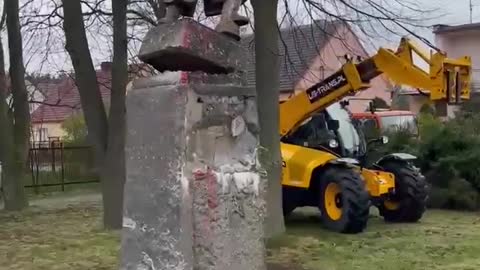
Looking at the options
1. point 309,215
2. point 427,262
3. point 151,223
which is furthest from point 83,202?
point 151,223

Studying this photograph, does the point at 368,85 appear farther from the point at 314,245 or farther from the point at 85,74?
the point at 85,74

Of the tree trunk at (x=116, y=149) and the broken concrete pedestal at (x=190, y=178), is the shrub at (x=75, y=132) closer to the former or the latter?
the tree trunk at (x=116, y=149)

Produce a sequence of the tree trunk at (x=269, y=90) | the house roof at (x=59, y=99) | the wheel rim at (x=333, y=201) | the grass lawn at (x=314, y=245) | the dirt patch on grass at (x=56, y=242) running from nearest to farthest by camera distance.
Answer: the grass lawn at (x=314, y=245) → the dirt patch on grass at (x=56, y=242) → the tree trunk at (x=269, y=90) → the wheel rim at (x=333, y=201) → the house roof at (x=59, y=99)

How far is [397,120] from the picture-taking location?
24484 millimetres

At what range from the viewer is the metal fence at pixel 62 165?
23969mm

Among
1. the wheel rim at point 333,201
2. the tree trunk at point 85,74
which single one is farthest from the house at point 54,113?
the wheel rim at point 333,201

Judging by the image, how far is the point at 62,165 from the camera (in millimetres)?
24016

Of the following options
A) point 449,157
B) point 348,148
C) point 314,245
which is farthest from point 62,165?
point 314,245

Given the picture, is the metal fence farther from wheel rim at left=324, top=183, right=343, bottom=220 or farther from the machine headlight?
wheel rim at left=324, top=183, right=343, bottom=220

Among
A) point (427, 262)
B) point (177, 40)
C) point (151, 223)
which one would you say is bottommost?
point (427, 262)

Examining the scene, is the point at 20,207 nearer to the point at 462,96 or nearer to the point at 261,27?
the point at 261,27

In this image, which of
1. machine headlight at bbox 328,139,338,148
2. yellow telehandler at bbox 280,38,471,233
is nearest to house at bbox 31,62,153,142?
yellow telehandler at bbox 280,38,471,233

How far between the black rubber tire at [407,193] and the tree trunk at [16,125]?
8.32 meters

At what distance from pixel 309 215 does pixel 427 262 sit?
5662mm
